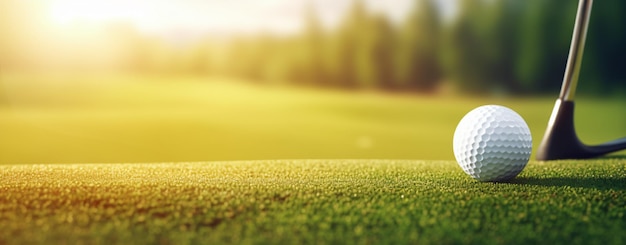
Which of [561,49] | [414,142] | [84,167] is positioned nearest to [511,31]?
[561,49]

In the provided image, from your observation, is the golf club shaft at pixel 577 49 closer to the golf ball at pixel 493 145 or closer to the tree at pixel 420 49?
the golf ball at pixel 493 145

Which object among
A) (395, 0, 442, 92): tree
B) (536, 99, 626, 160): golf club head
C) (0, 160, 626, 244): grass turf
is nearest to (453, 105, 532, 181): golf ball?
(0, 160, 626, 244): grass turf

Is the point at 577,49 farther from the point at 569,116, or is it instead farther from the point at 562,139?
the point at 562,139

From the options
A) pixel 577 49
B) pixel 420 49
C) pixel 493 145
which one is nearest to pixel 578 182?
pixel 493 145

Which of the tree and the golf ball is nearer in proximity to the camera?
the golf ball

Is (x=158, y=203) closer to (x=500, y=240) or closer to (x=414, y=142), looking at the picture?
(x=500, y=240)

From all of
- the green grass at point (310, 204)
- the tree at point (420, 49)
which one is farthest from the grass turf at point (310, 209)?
the tree at point (420, 49)

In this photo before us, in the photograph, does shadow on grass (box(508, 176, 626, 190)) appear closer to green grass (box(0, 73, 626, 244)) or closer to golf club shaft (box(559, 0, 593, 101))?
green grass (box(0, 73, 626, 244))
